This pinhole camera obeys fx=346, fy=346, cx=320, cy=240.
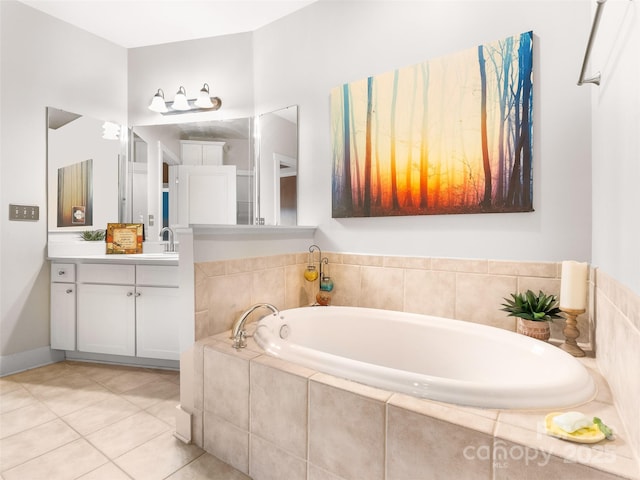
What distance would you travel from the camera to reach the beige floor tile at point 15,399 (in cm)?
196

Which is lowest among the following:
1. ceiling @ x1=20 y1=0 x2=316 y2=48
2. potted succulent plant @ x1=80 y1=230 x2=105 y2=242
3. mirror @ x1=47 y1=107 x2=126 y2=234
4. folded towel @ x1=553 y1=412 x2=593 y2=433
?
folded towel @ x1=553 y1=412 x2=593 y2=433

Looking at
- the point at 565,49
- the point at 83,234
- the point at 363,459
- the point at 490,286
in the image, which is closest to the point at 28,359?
the point at 83,234

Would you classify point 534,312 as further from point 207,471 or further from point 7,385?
point 7,385

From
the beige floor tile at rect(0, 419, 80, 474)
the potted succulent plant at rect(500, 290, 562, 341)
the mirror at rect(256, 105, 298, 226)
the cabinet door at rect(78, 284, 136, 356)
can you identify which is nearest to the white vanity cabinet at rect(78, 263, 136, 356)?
the cabinet door at rect(78, 284, 136, 356)

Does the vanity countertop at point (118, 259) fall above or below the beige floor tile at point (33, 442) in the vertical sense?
above

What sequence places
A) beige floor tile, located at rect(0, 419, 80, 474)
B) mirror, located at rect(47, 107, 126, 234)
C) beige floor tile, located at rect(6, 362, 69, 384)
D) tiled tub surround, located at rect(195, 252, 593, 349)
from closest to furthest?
beige floor tile, located at rect(0, 419, 80, 474)
tiled tub surround, located at rect(195, 252, 593, 349)
beige floor tile, located at rect(6, 362, 69, 384)
mirror, located at rect(47, 107, 126, 234)

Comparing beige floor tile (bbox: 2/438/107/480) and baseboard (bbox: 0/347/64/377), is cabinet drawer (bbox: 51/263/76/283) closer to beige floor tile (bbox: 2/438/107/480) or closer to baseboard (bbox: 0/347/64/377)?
baseboard (bbox: 0/347/64/377)

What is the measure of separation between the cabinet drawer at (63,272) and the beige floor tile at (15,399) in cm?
77

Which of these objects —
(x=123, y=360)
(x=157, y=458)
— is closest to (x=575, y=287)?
(x=157, y=458)

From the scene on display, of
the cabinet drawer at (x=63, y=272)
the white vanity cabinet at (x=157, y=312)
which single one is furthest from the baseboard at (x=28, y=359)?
the white vanity cabinet at (x=157, y=312)

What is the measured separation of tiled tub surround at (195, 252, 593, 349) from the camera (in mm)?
1671

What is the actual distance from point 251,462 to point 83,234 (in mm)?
2413

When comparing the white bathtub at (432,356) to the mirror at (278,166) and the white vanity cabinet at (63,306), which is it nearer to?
the mirror at (278,166)

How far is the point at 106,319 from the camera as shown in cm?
253
